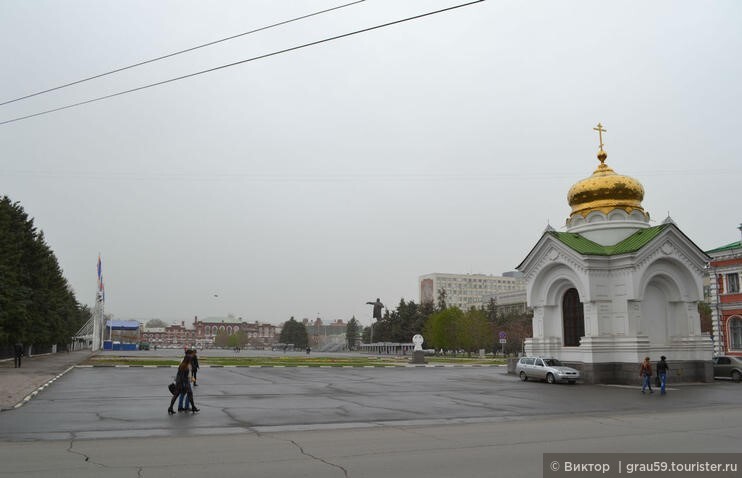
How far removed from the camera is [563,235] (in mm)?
33031

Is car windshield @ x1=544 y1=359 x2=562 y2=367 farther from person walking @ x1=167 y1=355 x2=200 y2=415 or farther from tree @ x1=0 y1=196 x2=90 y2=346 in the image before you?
tree @ x1=0 y1=196 x2=90 y2=346

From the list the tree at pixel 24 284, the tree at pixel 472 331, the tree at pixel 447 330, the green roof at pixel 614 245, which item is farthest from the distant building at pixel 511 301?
the green roof at pixel 614 245

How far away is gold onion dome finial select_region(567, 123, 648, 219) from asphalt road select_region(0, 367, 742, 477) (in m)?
13.1

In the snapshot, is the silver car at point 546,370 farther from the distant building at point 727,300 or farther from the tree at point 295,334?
the tree at point 295,334

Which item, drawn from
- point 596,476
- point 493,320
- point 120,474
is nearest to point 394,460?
point 596,476

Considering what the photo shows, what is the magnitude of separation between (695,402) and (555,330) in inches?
509

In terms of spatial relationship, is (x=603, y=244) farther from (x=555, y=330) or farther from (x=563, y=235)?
(x=555, y=330)

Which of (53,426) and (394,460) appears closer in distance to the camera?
(394,460)

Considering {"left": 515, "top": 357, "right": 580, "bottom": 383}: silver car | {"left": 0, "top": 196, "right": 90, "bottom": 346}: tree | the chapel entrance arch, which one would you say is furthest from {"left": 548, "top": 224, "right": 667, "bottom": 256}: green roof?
{"left": 0, "top": 196, "right": 90, "bottom": 346}: tree

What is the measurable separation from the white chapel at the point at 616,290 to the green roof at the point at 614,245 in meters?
0.07

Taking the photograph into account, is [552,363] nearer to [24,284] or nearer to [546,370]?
[546,370]

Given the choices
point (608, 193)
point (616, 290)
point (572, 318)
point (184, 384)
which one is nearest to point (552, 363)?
point (572, 318)

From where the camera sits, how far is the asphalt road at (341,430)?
9094 millimetres

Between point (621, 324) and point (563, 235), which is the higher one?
point (563, 235)
